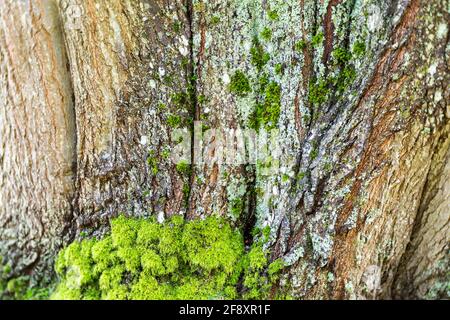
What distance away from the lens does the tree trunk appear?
2.64 m

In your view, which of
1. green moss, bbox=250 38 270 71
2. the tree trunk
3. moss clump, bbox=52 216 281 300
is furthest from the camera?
green moss, bbox=250 38 270 71

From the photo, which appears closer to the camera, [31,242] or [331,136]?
[331,136]

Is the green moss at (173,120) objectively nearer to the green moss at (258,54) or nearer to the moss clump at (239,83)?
the moss clump at (239,83)

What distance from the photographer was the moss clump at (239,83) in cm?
287

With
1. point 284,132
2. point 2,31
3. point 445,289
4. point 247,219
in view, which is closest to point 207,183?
point 247,219

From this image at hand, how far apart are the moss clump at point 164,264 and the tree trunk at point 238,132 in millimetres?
102

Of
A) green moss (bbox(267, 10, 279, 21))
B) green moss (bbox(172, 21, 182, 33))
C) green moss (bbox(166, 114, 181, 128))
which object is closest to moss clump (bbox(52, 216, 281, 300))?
green moss (bbox(166, 114, 181, 128))

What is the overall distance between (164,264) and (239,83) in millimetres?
1168

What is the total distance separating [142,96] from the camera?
9.28 ft

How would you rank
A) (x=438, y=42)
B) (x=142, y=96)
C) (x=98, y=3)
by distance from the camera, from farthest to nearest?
(x=142, y=96) < (x=98, y=3) < (x=438, y=42)

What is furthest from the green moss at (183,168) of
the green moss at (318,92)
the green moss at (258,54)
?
the green moss at (318,92)

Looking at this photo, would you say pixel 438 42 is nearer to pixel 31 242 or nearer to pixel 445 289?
pixel 445 289

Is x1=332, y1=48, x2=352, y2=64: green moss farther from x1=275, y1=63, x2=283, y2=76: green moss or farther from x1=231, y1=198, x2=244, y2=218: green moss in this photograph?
x1=231, y1=198, x2=244, y2=218: green moss

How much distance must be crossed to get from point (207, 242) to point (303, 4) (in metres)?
1.52
